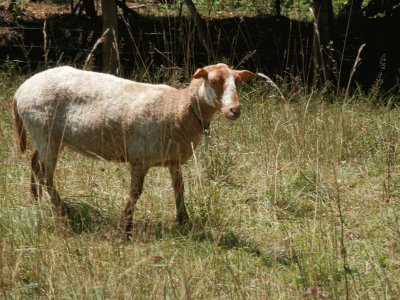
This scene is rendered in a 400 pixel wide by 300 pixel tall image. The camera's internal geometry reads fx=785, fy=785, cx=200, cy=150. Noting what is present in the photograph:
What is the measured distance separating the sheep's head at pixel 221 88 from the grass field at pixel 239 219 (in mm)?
317

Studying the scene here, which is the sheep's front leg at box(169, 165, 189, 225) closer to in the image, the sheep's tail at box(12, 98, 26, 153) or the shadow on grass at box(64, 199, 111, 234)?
the shadow on grass at box(64, 199, 111, 234)

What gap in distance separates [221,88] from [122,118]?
71cm

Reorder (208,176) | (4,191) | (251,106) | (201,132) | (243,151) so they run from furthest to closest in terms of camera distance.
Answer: (251,106) → (243,151) → (208,176) → (201,132) → (4,191)

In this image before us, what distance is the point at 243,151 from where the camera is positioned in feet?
22.2

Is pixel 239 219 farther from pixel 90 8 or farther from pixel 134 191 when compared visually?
pixel 90 8

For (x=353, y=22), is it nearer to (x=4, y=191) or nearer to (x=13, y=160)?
(x=13, y=160)

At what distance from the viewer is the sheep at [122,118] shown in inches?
203

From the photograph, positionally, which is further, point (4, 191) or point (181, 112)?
point (181, 112)

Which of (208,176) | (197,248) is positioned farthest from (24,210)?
(208,176)

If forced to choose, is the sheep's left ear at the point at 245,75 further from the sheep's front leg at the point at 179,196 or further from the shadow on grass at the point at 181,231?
the shadow on grass at the point at 181,231

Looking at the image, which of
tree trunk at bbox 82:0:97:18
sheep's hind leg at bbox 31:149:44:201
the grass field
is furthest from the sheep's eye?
tree trunk at bbox 82:0:97:18

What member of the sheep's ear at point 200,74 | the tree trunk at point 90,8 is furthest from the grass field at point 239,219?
the tree trunk at point 90,8

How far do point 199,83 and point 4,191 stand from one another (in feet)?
4.81

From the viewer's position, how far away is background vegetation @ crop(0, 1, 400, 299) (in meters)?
3.90
